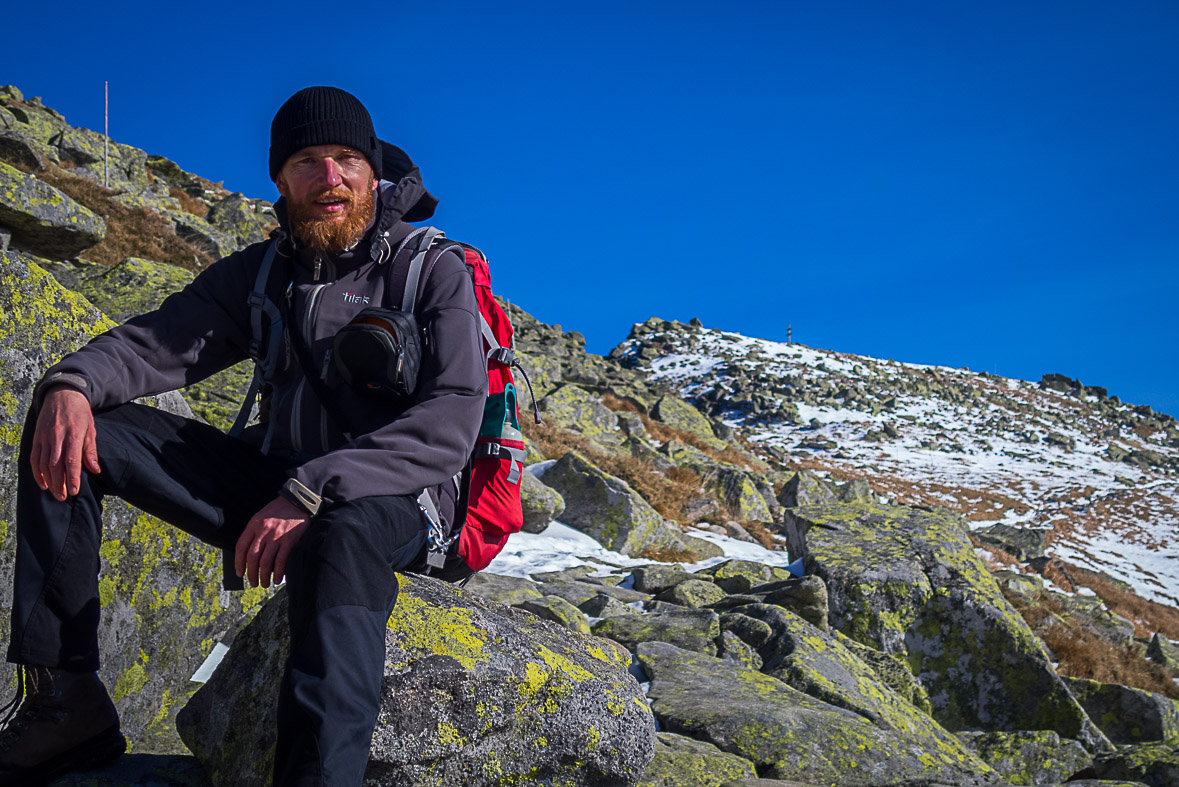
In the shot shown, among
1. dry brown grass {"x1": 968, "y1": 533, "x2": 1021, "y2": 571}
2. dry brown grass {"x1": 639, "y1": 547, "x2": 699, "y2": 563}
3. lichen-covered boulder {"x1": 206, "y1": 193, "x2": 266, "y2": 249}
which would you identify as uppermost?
lichen-covered boulder {"x1": 206, "y1": 193, "x2": 266, "y2": 249}

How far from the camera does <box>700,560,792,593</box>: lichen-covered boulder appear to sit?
9.41m

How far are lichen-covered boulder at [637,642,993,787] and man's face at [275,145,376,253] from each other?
11.4ft

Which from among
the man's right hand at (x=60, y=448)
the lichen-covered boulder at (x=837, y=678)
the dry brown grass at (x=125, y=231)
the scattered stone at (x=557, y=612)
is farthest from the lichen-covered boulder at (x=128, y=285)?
the lichen-covered boulder at (x=837, y=678)

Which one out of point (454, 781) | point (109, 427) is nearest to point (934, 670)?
point (454, 781)

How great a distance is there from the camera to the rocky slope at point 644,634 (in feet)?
9.21

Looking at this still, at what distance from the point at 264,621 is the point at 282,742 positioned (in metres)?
1.06

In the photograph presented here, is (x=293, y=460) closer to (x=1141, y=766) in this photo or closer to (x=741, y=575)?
(x=1141, y=766)

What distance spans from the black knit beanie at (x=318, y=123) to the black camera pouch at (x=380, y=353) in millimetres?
982

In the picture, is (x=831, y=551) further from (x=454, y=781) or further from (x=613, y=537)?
(x=454, y=781)

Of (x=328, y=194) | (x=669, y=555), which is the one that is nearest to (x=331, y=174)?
(x=328, y=194)

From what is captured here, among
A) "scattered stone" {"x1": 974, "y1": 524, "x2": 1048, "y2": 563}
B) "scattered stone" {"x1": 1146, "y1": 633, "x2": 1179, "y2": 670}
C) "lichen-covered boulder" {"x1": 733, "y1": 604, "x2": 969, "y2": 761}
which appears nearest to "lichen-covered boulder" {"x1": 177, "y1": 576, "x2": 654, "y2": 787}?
"lichen-covered boulder" {"x1": 733, "y1": 604, "x2": 969, "y2": 761}

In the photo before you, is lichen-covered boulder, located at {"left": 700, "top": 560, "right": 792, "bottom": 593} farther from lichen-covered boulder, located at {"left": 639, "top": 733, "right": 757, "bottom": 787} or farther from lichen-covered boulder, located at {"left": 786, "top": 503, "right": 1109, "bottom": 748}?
lichen-covered boulder, located at {"left": 639, "top": 733, "right": 757, "bottom": 787}

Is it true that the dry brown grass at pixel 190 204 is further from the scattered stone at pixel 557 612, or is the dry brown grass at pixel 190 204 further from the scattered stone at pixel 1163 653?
the scattered stone at pixel 1163 653

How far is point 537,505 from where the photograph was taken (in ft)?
36.8
